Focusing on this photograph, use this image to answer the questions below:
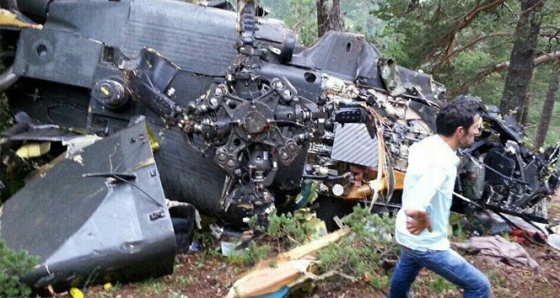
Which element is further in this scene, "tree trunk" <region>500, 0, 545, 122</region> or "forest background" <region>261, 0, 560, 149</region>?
"forest background" <region>261, 0, 560, 149</region>

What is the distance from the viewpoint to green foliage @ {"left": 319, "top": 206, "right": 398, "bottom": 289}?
4.87 metres

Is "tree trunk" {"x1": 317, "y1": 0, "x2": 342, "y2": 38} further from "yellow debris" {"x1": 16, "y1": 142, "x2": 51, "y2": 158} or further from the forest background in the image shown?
"yellow debris" {"x1": 16, "y1": 142, "x2": 51, "y2": 158}

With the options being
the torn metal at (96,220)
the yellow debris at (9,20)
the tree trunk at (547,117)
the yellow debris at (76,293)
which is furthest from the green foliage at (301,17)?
the tree trunk at (547,117)

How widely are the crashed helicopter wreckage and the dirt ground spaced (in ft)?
0.61

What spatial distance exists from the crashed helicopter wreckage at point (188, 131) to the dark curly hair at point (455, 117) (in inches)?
88.5

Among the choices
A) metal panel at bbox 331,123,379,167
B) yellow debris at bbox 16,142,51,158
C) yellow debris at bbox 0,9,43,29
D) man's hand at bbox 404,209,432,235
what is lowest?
yellow debris at bbox 16,142,51,158

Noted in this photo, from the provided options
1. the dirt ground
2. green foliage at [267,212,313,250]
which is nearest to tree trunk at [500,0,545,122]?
the dirt ground

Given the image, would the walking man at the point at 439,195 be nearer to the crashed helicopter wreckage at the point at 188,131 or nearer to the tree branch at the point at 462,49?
the crashed helicopter wreckage at the point at 188,131

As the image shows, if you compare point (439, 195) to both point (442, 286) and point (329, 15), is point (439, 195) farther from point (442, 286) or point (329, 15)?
point (329, 15)

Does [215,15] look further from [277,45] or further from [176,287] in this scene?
[176,287]

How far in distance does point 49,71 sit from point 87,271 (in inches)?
119

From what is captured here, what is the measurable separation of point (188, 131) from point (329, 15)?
6.73 meters

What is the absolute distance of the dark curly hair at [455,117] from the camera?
134 inches

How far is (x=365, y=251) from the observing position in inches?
206
